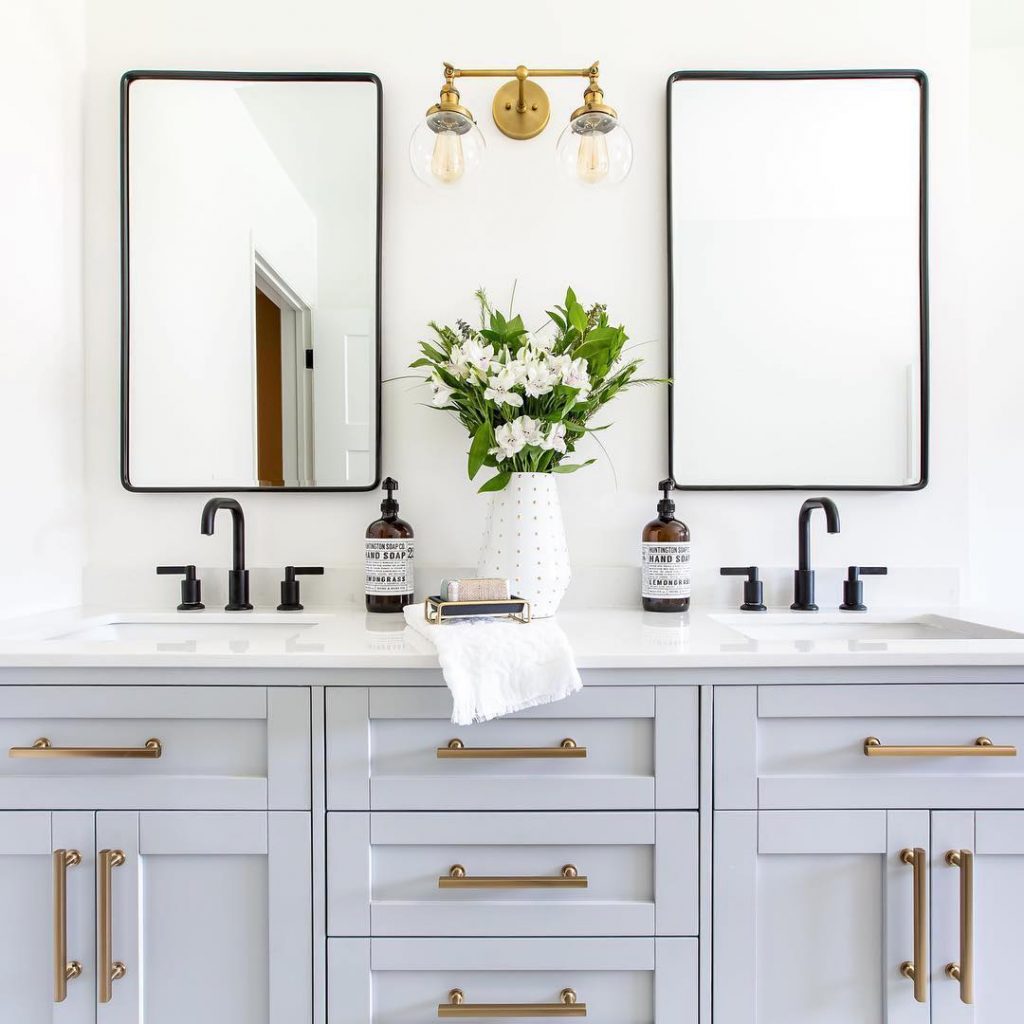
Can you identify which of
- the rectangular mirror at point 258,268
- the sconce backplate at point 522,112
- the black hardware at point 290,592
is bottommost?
the black hardware at point 290,592

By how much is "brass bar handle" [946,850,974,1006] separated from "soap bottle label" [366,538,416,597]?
3.35 feet

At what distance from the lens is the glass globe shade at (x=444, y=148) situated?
1.37 metres

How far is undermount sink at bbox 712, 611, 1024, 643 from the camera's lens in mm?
1413

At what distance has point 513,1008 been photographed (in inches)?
40.3

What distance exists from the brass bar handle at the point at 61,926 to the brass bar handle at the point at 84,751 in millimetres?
141

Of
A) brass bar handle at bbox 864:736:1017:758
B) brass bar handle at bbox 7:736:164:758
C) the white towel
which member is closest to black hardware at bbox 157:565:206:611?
brass bar handle at bbox 7:736:164:758

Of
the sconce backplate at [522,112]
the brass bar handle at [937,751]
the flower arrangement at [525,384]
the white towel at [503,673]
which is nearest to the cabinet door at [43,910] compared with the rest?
the white towel at [503,673]

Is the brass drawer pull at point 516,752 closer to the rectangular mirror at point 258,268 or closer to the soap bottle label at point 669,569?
the soap bottle label at point 669,569

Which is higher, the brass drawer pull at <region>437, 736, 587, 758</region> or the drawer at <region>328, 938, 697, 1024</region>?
the brass drawer pull at <region>437, 736, 587, 758</region>

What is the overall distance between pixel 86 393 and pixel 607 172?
3.98 ft

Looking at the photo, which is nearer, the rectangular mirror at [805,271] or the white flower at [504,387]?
the white flower at [504,387]

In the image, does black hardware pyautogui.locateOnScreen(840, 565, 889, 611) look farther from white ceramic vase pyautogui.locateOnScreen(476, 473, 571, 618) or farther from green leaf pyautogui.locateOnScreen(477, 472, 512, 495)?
green leaf pyautogui.locateOnScreen(477, 472, 512, 495)

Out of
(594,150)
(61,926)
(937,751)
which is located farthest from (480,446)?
(61,926)

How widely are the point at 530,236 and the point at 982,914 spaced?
1.46 m
